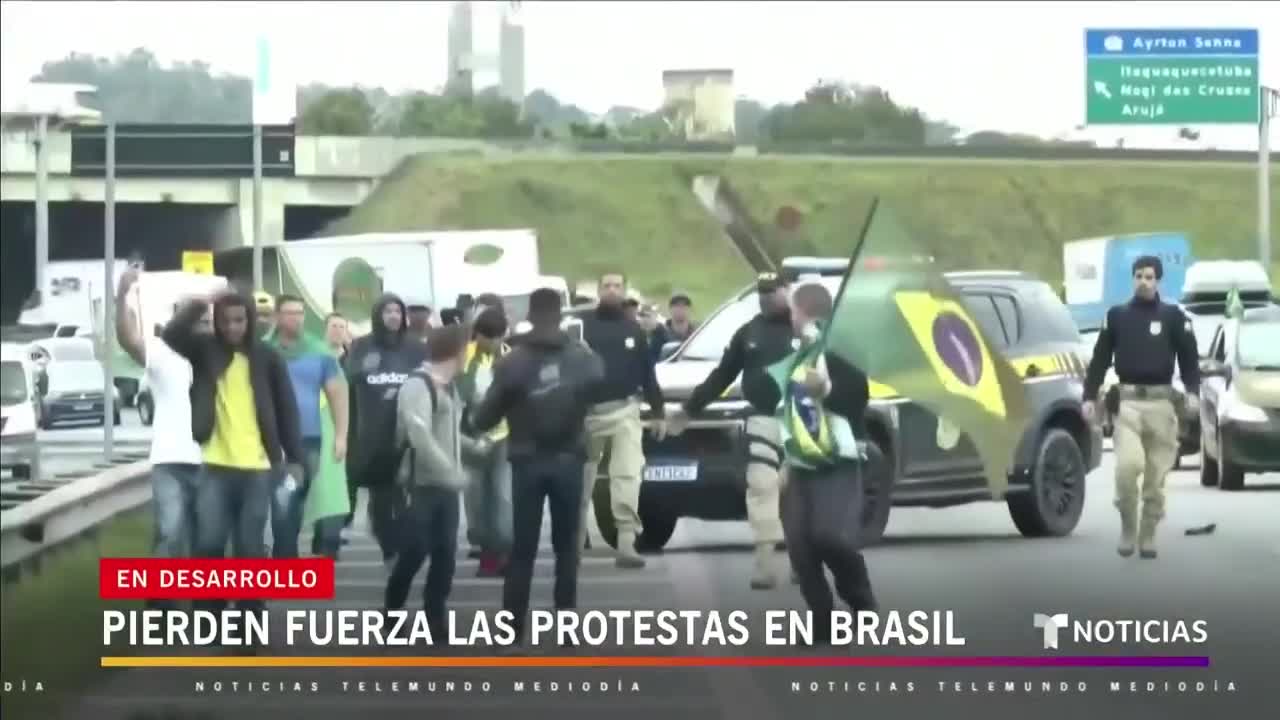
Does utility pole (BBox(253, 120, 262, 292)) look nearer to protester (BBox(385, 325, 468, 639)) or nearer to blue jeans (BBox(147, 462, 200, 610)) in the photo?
blue jeans (BBox(147, 462, 200, 610))

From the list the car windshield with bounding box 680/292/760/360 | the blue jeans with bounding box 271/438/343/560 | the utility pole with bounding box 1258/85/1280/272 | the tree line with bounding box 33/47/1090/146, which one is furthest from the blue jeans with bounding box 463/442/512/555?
the utility pole with bounding box 1258/85/1280/272

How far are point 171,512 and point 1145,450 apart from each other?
9.95ft

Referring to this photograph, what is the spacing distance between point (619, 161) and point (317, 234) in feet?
3.02

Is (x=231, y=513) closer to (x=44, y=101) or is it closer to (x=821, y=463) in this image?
(x=44, y=101)

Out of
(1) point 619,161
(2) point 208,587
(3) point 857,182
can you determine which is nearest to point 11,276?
(2) point 208,587

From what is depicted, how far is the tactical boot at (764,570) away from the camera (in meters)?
11.0

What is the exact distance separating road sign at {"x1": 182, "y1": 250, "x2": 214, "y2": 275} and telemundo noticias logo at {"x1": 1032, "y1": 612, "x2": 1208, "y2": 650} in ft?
8.53

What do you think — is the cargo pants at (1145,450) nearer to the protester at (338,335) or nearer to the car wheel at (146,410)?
the protester at (338,335)

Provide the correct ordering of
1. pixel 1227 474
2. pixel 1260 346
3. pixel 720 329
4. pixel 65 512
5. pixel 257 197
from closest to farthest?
pixel 65 512, pixel 257 197, pixel 720 329, pixel 1227 474, pixel 1260 346

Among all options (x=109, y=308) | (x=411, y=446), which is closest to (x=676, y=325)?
(x=411, y=446)

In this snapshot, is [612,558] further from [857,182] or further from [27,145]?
[27,145]

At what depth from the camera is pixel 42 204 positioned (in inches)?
410

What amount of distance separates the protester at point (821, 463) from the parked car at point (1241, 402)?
3.54ft

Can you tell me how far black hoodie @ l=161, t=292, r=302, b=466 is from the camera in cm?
1089
